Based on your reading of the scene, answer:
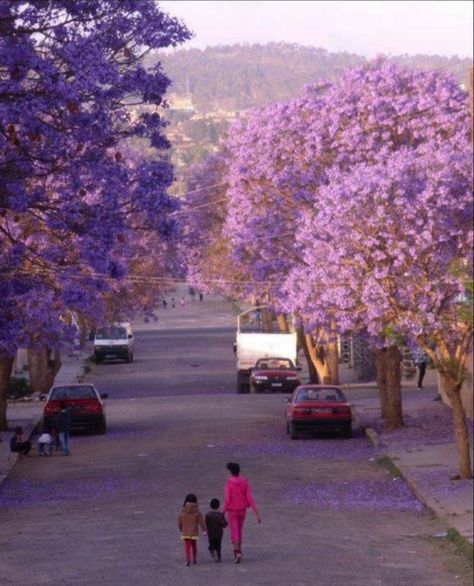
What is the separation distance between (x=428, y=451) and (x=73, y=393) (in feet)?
40.2

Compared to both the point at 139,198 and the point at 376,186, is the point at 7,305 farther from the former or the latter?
the point at 376,186

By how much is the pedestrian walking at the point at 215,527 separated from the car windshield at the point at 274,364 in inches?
1533

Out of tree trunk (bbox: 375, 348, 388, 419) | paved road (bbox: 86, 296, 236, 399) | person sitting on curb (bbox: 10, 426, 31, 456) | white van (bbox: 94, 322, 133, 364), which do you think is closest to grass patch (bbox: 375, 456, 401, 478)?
tree trunk (bbox: 375, 348, 388, 419)

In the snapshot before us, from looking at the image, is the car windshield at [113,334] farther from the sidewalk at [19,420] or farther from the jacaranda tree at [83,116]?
the jacaranda tree at [83,116]

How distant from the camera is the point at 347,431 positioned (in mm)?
39375

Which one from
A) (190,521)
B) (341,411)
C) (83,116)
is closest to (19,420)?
(341,411)

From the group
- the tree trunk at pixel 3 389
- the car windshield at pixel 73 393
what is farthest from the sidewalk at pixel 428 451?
the tree trunk at pixel 3 389

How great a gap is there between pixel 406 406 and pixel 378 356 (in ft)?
17.2

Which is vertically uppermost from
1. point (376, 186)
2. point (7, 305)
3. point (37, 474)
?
point (376, 186)

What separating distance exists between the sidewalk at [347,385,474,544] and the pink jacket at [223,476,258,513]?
3187 millimetres

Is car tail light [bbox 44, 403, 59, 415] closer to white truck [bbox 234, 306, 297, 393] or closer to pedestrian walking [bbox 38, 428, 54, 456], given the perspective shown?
pedestrian walking [bbox 38, 428, 54, 456]

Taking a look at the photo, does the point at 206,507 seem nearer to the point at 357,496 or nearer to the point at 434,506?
the point at 357,496

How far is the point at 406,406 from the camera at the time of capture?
46.8 metres

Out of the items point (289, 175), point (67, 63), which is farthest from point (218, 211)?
point (67, 63)
